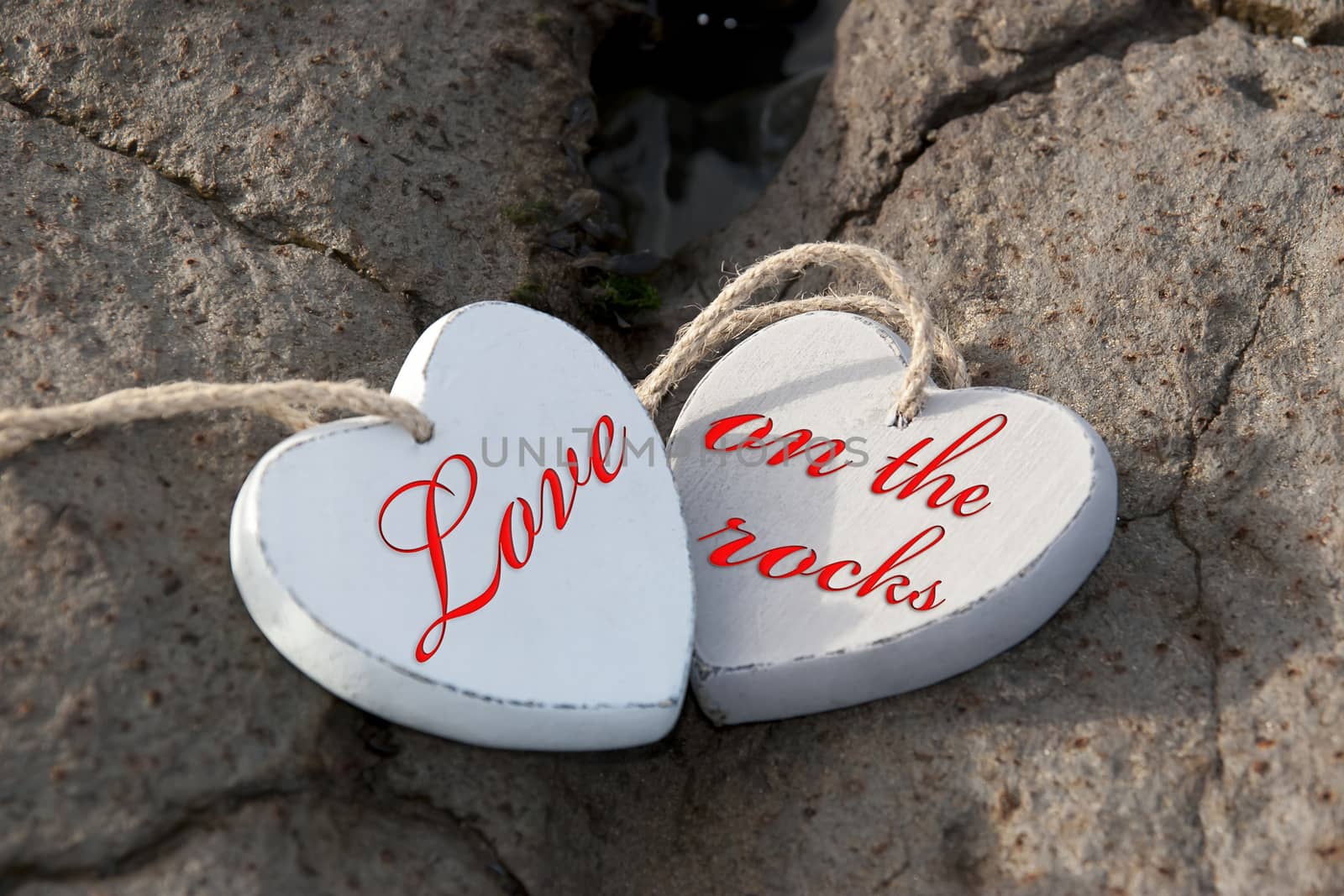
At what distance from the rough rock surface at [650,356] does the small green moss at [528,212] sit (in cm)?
3

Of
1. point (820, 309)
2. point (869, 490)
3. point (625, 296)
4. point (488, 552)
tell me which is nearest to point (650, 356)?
point (625, 296)

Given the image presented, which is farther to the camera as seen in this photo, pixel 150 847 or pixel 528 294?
pixel 528 294

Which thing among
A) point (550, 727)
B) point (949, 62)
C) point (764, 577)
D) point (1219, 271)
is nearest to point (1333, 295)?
point (1219, 271)

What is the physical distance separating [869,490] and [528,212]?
902 millimetres

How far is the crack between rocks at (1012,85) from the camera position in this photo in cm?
233

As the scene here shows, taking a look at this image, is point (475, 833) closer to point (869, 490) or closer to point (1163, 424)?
point (869, 490)

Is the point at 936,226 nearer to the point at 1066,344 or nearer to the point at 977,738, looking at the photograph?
the point at 1066,344

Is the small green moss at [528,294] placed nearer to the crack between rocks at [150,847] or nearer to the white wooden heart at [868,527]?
the white wooden heart at [868,527]

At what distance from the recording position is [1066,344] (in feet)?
6.57

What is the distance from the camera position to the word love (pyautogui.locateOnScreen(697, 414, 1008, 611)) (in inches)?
65.4

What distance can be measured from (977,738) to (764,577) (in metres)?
0.37

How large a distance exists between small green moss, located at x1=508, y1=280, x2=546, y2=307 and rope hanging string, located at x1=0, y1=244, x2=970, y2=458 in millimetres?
284

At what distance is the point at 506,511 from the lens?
65.1 inches

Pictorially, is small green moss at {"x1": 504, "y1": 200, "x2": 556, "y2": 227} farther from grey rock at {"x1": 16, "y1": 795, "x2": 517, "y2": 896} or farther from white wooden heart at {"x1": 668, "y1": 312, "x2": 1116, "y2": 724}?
grey rock at {"x1": 16, "y1": 795, "x2": 517, "y2": 896}
